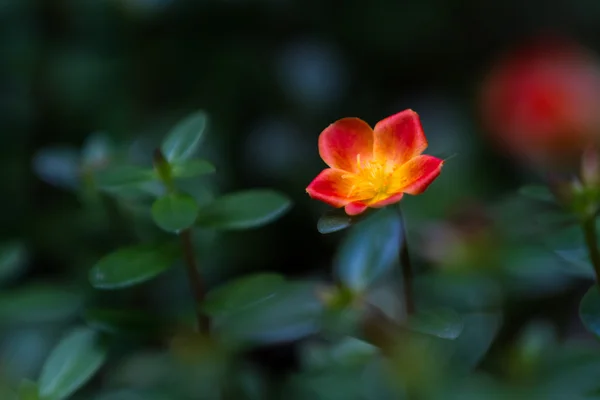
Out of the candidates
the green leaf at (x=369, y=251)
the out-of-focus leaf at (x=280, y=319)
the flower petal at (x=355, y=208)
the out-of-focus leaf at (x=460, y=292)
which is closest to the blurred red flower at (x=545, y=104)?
the out-of-focus leaf at (x=460, y=292)

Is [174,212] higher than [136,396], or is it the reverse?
[174,212]

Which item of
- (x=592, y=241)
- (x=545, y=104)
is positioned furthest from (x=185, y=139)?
(x=545, y=104)

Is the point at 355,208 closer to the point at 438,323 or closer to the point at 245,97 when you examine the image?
the point at 438,323

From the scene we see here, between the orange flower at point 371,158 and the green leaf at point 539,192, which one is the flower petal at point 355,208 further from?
the green leaf at point 539,192

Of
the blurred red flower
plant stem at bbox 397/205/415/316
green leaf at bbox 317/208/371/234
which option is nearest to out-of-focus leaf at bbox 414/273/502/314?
plant stem at bbox 397/205/415/316

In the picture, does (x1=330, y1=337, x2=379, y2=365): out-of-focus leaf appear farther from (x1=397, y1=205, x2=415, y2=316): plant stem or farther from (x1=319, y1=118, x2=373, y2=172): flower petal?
(x1=319, y1=118, x2=373, y2=172): flower petal

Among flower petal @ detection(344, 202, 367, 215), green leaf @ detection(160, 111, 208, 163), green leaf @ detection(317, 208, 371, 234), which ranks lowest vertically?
green leaf @ detection(317, 208, 371, 234)
